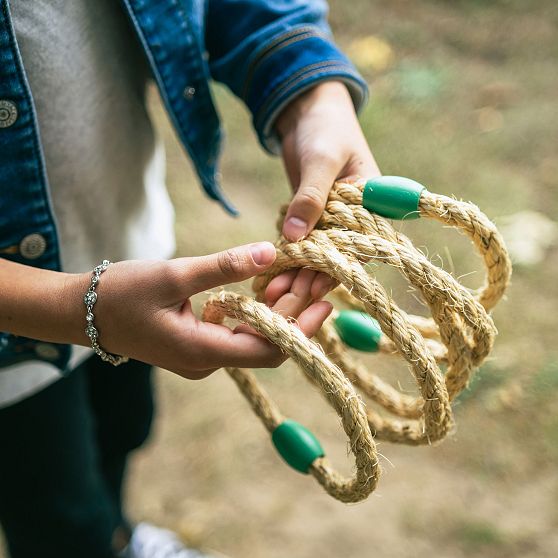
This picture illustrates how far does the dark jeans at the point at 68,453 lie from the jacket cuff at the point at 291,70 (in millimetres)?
454

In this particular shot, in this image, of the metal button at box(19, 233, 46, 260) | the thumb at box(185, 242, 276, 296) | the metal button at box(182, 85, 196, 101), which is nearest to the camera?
the thumb at box(185, 242, 276, 296)

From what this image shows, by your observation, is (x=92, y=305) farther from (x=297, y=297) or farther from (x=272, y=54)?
(x=272, y=54)

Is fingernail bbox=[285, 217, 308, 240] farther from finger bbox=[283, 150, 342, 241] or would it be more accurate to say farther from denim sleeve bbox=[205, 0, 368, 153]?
denim sleeve bbox=[205, 0, 368, 153]

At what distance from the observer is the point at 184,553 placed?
126 cm

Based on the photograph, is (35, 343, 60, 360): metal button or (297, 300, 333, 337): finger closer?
(297, 300, 333, 337): finger

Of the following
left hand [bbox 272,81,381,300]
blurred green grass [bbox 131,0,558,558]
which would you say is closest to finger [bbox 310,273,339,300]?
left hand [bbox 272,81,381,300]

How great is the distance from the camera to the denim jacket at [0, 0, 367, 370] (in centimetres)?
70

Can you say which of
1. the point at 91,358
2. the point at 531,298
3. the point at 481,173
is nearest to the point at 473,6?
the point at 481,173

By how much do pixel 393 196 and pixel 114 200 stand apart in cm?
38

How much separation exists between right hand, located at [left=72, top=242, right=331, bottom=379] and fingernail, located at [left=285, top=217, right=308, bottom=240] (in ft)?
0.27

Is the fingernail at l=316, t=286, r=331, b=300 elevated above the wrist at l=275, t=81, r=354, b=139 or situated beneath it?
situated beneath

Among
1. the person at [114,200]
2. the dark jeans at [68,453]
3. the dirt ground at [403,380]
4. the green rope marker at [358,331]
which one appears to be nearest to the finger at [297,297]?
the person at [114,200]

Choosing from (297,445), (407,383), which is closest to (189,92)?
(297,445)

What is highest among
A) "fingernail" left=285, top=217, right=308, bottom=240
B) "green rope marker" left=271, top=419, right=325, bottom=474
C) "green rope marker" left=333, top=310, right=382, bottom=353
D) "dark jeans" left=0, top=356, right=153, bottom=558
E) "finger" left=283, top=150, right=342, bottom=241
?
"finger" left=283, top=150, right=342, bottom=241
